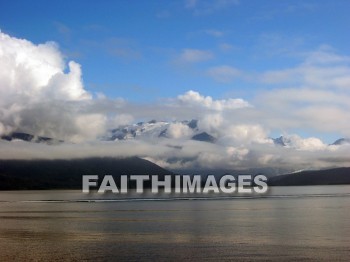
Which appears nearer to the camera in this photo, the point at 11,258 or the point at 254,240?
the point at 11,258

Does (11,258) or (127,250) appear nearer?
(11,258)

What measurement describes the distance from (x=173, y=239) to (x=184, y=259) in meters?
14.5

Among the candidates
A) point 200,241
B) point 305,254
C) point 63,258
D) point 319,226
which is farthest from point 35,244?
point 319,226

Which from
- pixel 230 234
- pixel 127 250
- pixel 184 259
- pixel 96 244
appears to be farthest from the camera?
pixel 230 234

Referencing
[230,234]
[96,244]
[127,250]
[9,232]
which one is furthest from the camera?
[9,232]

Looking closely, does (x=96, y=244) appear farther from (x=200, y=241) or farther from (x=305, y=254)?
(x=305, y=254)

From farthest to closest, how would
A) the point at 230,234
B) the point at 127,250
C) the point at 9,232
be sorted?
the point at 9,232, the point at 230,234, the point at 127,250

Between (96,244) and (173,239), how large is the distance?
882 cm

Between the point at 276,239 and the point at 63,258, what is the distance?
23428mm

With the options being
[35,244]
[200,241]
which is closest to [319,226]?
[200,241]

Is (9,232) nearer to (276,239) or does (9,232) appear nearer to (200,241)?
(200,241)

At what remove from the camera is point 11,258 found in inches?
1925

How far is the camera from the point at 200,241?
191 feet

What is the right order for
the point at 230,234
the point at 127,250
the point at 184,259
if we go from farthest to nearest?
the point at 230,234 → the point at 127,250 → the point at 184,259
